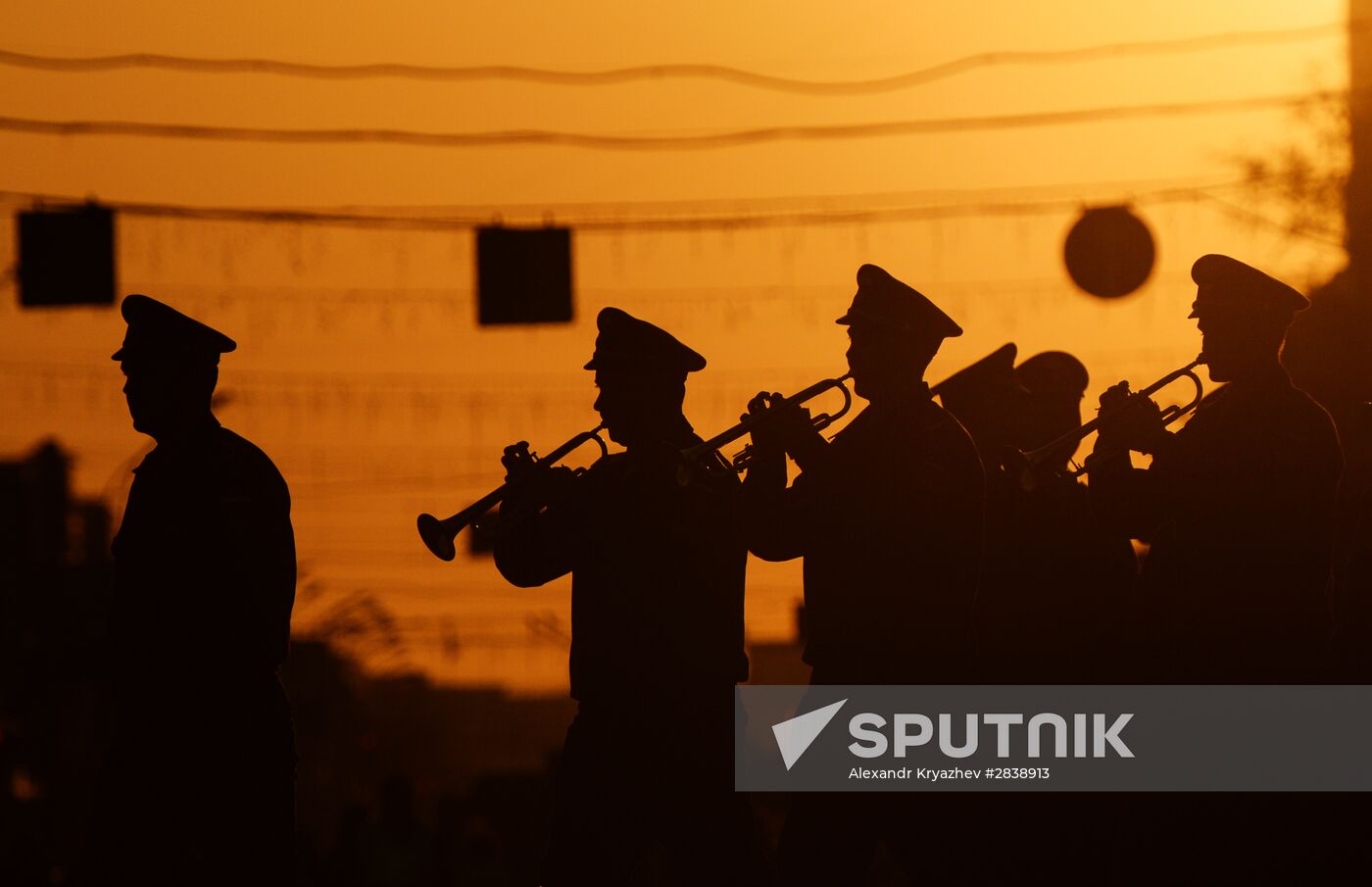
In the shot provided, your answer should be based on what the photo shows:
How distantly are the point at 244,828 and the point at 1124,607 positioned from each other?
341cm

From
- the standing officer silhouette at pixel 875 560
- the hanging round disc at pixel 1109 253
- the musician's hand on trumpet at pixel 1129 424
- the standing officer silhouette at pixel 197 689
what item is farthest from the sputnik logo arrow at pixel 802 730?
the hanging round disc at pixel 1109 253

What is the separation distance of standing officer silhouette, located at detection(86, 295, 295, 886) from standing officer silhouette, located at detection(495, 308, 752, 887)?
81 cm

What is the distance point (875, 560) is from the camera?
777cm

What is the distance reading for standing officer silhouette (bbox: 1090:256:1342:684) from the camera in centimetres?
784

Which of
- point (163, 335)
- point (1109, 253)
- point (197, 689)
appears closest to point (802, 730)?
point (197, 689)

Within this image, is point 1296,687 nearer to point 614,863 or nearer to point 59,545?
point 614,863

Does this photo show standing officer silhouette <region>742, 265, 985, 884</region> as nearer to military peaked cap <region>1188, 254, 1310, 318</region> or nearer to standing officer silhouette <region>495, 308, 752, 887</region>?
standing officer silhouette <region>495, 308, 752, 887</region>

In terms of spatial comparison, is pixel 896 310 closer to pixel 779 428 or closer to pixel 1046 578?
pixel 779 428

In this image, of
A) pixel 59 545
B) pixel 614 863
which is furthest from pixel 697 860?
pixel 59 545

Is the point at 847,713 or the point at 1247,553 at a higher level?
the point at 1247,553

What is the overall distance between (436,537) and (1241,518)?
275 centimetres

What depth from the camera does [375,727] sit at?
105688mm

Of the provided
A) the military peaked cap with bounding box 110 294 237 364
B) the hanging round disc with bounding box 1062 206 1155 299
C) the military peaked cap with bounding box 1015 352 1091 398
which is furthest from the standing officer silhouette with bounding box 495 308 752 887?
the hanging round disc with bounding box 1062 206 1155 299

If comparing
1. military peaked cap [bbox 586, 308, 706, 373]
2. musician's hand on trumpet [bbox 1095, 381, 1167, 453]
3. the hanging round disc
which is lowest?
musician's hand on trumpet [bbox 1095, 381, 1167, 453]
